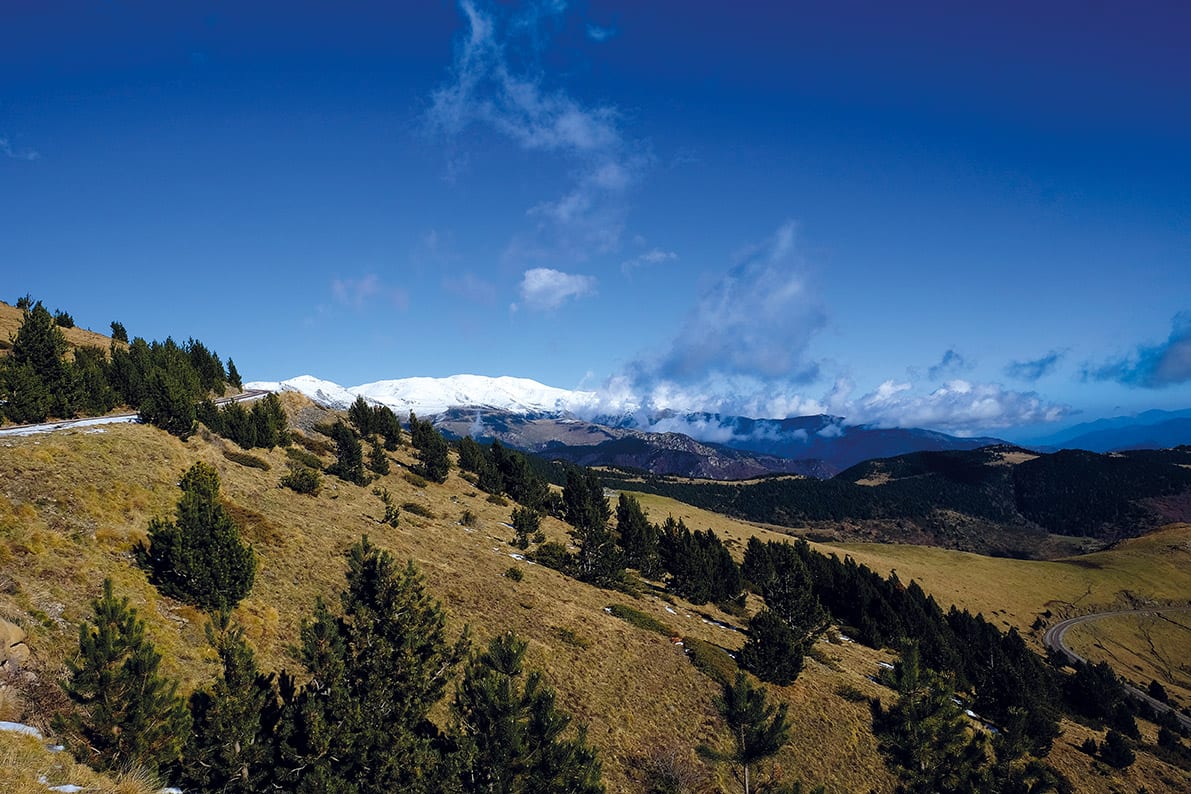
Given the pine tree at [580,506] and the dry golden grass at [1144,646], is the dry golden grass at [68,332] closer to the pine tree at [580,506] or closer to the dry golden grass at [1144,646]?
the pine tree at [580,506]

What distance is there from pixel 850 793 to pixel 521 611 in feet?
61.2

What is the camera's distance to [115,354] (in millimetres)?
48531

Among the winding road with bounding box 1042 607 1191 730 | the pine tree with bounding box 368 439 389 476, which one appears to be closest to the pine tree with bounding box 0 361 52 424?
the pine tree with bounding box 368 439 389 476

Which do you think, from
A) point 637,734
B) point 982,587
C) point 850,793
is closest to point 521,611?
point 637,734

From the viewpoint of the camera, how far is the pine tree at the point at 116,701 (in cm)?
1168

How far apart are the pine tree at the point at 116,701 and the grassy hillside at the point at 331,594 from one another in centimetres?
83

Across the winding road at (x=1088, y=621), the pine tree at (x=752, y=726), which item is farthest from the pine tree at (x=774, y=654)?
the winding road at (x=1088, y=621)

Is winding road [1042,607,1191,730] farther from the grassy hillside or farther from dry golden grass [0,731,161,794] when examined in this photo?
dry golden grass [0,731,161,794]

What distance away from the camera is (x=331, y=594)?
2502 centimetres

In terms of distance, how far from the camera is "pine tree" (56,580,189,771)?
11.7 meters

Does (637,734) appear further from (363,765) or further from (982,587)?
(982,587)

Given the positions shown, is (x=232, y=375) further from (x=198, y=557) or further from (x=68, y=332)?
(x=198, y=557)

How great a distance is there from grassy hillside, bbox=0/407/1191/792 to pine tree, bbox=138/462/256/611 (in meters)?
0.58

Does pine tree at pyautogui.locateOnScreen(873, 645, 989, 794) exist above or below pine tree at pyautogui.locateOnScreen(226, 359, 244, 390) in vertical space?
below
